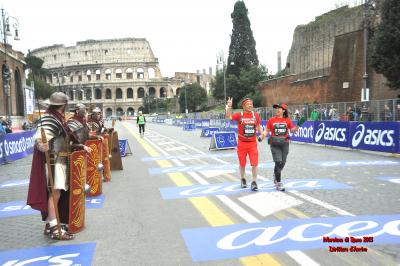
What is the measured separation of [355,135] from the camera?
17.6m

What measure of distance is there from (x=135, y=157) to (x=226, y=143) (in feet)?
14.4

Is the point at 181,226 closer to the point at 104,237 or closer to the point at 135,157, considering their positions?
the point at 104,237

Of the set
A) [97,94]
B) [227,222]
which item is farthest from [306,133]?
[97,94]

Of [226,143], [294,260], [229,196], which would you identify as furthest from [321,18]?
[294,260]

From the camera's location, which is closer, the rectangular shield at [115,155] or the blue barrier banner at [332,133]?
the rectangular shield at [115,155]

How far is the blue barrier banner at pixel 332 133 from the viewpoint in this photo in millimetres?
18375

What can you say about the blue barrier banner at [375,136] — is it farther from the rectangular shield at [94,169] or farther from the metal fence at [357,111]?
the rectangular shield at [94,169]

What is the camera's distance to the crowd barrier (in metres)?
15.6

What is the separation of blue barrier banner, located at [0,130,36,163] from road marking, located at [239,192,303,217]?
504 inches

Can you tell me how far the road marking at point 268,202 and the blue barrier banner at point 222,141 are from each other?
414 inches

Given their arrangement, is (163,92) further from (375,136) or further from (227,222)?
(227,222)

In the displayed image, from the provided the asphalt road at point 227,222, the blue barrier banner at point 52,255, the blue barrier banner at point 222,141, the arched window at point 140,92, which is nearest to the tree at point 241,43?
the blue barrier banner at point 222,141

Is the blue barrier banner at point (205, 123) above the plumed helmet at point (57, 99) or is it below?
below

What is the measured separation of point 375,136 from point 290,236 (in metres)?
12.2
